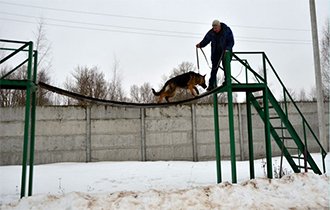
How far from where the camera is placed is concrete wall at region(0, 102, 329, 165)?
29.7ft

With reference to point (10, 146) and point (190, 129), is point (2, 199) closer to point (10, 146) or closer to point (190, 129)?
point (10, 146)

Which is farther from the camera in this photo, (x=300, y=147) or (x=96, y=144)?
(x=96, y=144)

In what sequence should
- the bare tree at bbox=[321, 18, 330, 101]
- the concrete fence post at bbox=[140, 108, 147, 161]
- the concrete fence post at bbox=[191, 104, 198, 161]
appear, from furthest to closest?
1. the bare tree at bbox=[321, 18, 330, 101]
2. the concrete fence post at bbox=[191, 104, 198, 161]
3. the concrete fence post at bbox=[140, 108, 147, 161]

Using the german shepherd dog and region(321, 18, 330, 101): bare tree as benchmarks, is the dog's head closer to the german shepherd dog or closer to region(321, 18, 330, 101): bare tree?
the german shepherd dog

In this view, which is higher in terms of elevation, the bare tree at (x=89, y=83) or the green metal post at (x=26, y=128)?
the bare tree at (x=89, y=83)

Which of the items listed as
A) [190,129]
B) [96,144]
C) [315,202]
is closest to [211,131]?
[190,129]

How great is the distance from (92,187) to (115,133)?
11.0 ft

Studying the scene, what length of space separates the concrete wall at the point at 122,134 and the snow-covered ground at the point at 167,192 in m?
1.60

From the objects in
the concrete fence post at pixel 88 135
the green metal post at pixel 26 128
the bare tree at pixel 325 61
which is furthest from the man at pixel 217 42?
the bare tree at pixel 325 61

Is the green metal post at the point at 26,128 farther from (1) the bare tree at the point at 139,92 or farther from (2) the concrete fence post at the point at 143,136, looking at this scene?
(1) the bare tree at the point at 139,92

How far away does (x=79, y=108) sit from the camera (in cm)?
945

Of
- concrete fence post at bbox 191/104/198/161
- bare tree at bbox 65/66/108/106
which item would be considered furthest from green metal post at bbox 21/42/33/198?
bare tree at bbox 65/66/108/106

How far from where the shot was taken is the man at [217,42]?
5.78 m

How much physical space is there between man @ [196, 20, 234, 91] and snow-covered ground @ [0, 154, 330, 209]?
242 cm
